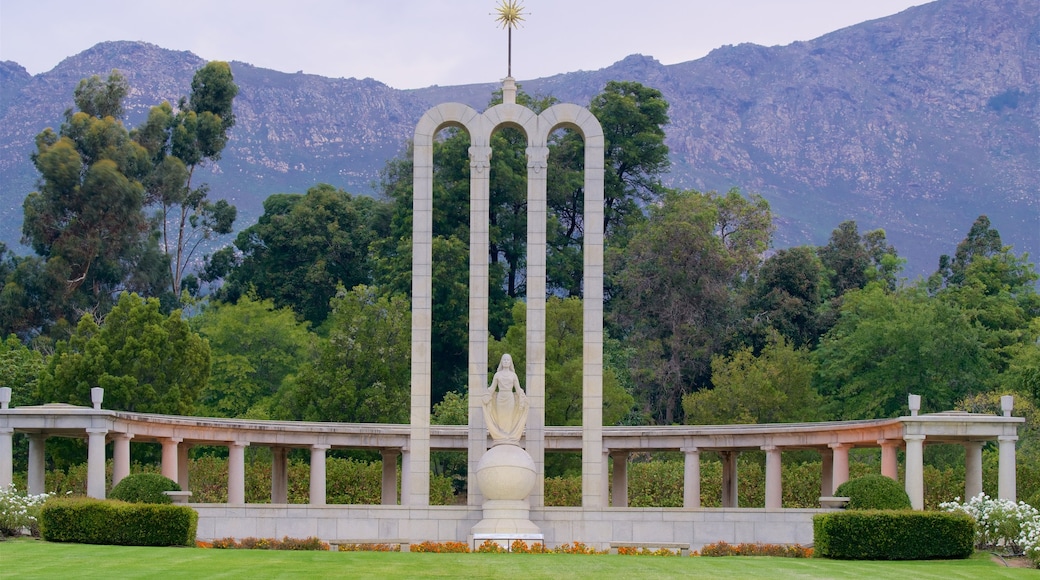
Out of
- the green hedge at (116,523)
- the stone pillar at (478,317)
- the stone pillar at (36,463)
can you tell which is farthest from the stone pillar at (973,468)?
the stone pillar at (36,463)

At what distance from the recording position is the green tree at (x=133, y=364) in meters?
54.9

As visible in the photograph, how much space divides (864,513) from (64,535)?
54.4 feet

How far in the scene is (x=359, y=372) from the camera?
62.2 m

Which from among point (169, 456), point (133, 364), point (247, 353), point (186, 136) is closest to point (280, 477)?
point (169, 456)

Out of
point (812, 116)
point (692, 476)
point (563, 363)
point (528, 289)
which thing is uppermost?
point (812, 116)

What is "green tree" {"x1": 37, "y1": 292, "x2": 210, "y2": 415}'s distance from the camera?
54938mm

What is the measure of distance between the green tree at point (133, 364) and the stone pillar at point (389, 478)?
840cm

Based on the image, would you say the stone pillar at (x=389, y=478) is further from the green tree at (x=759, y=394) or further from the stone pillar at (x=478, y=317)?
the green tree at (x=759, y=394)

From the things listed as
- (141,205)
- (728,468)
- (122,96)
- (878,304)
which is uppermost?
(122,96)

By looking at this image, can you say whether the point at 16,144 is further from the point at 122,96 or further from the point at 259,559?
the point at 259,559

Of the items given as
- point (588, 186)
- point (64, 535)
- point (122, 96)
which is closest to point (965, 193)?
Answer: point (122, 96)

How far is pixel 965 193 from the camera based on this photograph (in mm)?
144000

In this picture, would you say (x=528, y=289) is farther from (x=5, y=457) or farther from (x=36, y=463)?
(x=36, y=463)

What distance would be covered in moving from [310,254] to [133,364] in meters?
23.5
